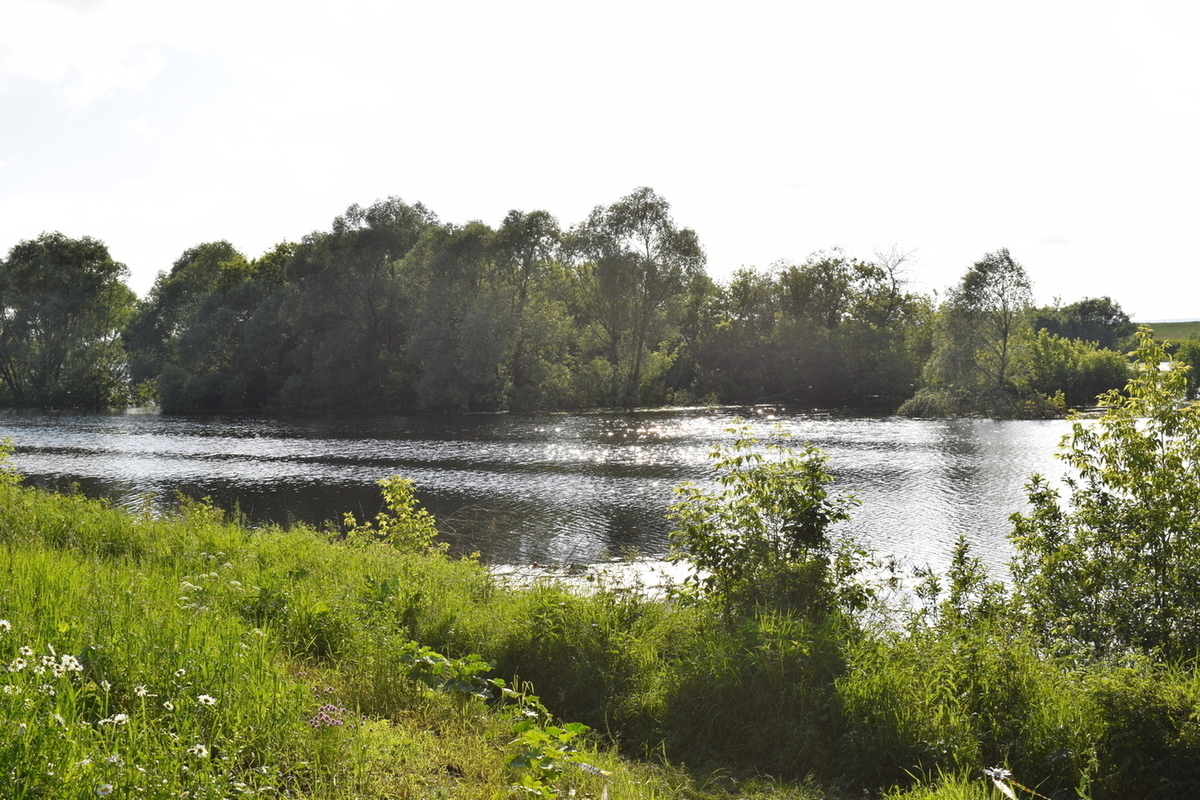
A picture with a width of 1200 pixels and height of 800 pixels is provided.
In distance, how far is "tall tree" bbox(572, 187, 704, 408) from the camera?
59.4 meters

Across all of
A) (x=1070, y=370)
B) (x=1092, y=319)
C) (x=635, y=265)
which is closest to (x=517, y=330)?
(x=635, y=265)

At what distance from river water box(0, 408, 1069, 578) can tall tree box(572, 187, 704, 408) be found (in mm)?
12814

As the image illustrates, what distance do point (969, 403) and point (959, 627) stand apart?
48587mm

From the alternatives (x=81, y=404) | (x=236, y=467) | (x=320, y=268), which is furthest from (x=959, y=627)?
(x=81, y=404)

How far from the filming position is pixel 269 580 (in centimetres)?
839

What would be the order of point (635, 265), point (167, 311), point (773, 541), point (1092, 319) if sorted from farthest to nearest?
point (1092, 319) → point (167, 311) → point (635, 265) → point (773, 541)

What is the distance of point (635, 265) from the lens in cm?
6019

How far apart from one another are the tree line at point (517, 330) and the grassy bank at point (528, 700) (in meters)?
47.8

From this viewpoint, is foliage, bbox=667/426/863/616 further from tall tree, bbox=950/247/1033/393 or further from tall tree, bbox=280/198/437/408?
tall tree, bbox=280/198/437/408

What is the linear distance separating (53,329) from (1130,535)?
272ft

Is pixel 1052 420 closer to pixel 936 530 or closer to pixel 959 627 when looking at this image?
pixel 936 530

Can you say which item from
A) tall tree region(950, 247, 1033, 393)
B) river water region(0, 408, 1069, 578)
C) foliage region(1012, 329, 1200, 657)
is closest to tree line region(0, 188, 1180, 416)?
tall tree region(950, 247, 1033, 393)

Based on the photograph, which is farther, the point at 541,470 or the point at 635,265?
the point at 635,265

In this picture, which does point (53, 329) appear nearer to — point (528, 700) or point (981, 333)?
point (981, 333)
